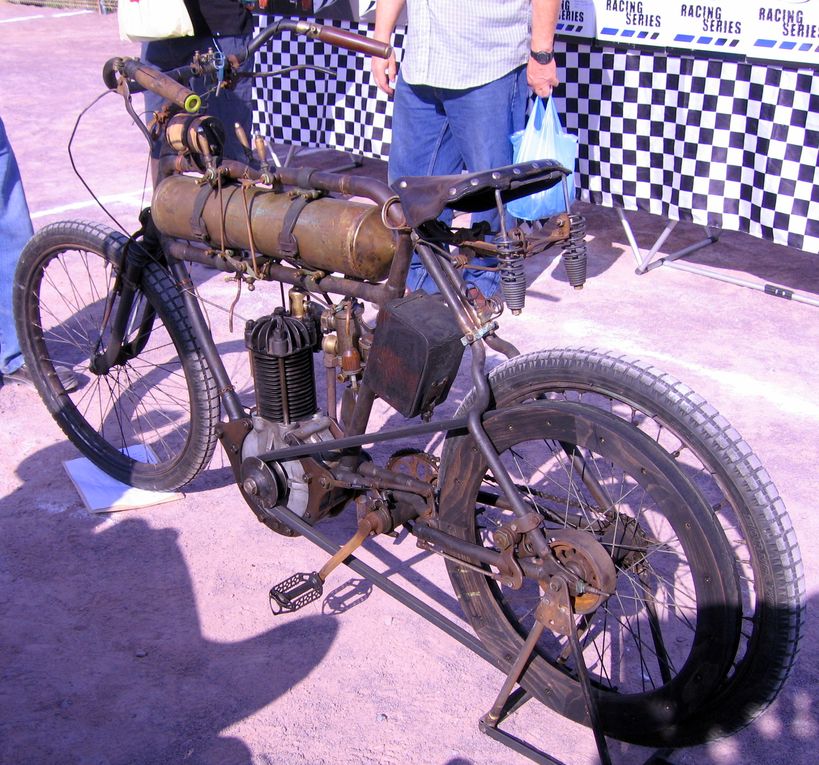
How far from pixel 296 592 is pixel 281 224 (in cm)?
106

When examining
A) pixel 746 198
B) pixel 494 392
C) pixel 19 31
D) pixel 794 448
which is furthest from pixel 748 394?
pixel 19 31

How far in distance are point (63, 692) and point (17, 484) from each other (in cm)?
119

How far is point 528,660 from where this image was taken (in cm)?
229

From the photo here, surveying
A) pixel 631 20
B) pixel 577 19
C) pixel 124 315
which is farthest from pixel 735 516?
pixel 577 19

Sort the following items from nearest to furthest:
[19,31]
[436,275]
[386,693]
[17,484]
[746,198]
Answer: [436,275]
[386,693]
[17,484]
[746,198]
[19,31]

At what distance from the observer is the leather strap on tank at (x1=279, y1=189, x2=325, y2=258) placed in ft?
8.44

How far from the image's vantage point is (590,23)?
197 inches

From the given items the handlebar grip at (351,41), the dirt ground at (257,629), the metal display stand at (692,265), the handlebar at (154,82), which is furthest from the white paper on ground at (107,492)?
the metal display stand at (692,265)

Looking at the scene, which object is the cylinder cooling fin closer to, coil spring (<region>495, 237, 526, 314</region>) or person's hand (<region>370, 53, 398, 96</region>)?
coil spring (<region>495, 237, 526, 314</region>)

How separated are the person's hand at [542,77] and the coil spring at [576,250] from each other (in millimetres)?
2028

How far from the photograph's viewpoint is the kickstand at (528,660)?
2.15 meters

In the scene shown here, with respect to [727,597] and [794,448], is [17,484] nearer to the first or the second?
[727,597]

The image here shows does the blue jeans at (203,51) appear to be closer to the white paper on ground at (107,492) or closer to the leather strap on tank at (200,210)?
the white paper on ground at (107,492)

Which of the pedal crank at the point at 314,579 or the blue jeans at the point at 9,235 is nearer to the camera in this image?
the pedal crank at the point at 314,579
